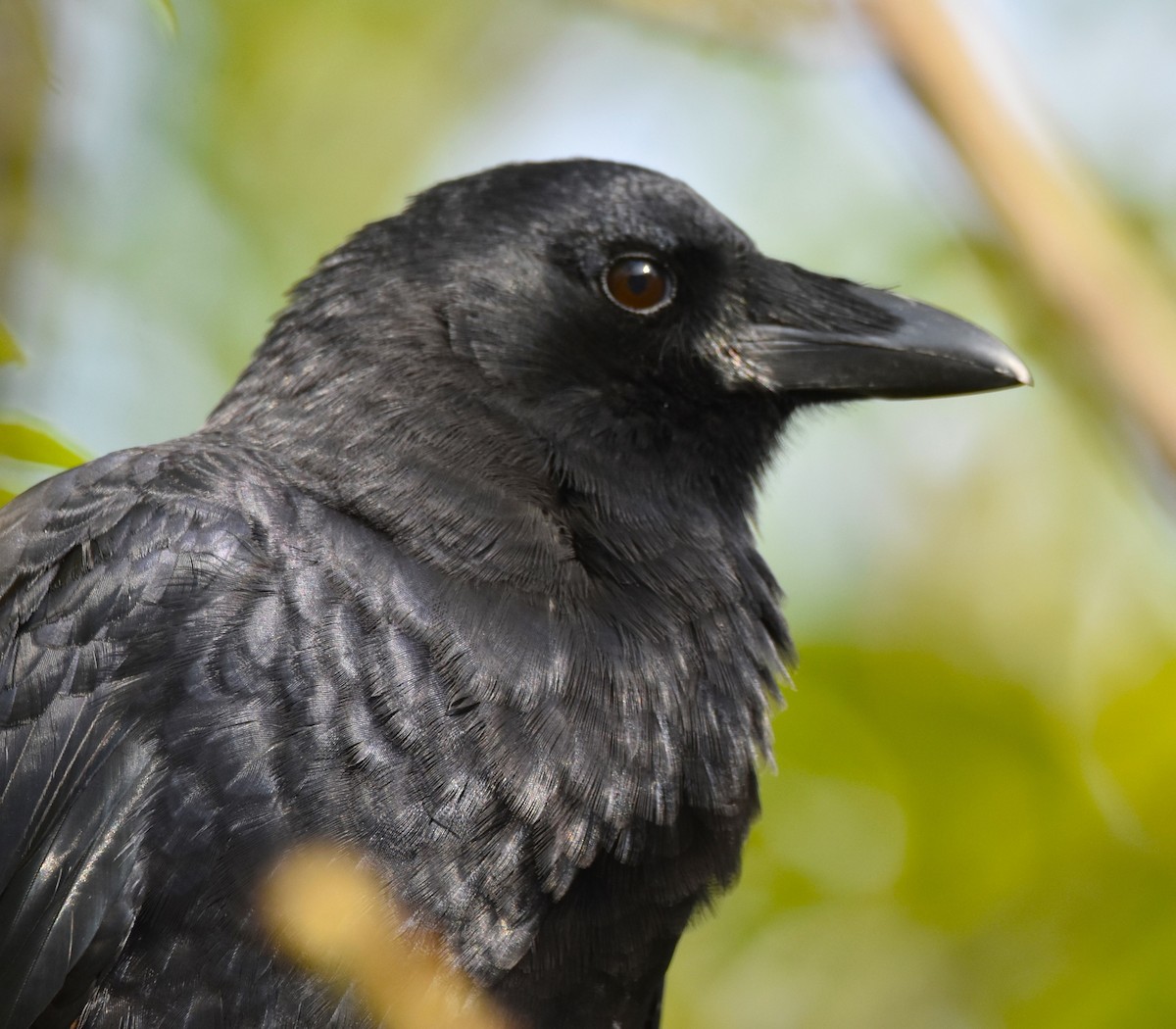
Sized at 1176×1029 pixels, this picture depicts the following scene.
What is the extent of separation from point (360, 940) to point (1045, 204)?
1.73m

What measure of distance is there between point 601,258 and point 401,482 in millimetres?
827

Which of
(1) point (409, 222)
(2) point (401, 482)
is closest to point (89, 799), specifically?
(2) point (401, 482)

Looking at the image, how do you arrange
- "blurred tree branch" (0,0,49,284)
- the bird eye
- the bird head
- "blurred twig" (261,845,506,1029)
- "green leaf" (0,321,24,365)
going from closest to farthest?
"green leaf" (0,321,24,365) → "blurred tree branch" (0,0,49,284) → "blurred twig" (261,845,506,1029) → the bird head → the bird eye

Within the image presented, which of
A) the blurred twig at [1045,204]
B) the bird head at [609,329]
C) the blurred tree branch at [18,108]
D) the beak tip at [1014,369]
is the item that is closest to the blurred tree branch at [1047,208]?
the blurred twig at [1045,204]

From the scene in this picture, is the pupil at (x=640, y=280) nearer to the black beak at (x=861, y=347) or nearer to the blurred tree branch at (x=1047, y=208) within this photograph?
the black beak at (x=861, y=347)

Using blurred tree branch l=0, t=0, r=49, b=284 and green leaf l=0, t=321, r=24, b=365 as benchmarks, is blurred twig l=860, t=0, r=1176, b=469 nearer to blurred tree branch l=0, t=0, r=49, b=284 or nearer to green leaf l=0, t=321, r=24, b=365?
blurred tree branch l=0, t=0, r=49, b=284

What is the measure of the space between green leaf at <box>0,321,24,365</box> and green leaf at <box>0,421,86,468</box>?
10cm

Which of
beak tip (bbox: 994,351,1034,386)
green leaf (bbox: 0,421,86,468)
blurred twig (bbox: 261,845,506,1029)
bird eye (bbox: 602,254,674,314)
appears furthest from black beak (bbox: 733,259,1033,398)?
green leaf (bbox: 0,421,86,468)

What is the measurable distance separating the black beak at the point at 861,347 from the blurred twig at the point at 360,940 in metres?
1.58

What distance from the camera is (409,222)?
150 inches

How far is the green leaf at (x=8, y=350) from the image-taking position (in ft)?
7.79

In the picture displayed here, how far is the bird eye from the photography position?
148 inches

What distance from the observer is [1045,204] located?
2.70m

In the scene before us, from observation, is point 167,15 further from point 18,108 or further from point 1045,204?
point 1045,204
